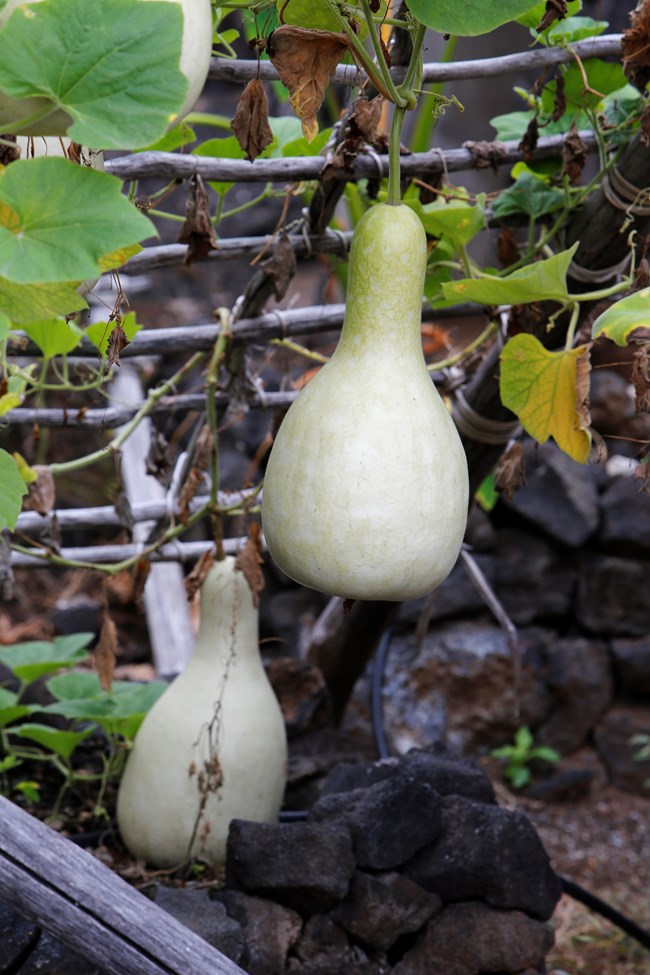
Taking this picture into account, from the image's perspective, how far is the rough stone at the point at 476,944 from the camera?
1239 millimetres

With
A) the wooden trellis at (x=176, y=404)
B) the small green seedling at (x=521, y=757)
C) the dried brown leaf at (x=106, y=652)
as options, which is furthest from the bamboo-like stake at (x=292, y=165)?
the small green seedling at (x=521, y=757)

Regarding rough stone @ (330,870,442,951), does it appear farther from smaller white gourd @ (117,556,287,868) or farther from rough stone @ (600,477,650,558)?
rough stone @ (600,477,650,558)

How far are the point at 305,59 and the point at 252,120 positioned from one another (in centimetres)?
16

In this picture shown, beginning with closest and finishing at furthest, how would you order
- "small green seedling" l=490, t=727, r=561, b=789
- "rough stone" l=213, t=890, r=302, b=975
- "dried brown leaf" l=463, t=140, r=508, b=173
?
"rough stone" l=213, t=890, r=302, b=975 → "dried brown leaf" l=463, t=140, r=508, b=173 → "small green seedling" l=490, t=727, r=561, b=789

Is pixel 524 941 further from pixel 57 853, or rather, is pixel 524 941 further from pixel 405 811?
pixel 57 853

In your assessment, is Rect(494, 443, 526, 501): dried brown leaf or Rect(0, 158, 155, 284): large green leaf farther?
Rect(494, 443, 526, 501): dried brown leaf

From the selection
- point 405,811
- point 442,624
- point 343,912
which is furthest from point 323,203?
point 442,624

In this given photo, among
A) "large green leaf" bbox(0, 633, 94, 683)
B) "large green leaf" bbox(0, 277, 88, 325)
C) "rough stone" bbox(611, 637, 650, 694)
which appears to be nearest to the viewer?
"large green leaf" bbox(0, 277, 88, 325)

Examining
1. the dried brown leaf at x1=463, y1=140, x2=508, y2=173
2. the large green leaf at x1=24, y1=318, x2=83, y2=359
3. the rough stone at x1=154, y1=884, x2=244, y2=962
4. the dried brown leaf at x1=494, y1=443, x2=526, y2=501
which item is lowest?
the rough stone at x1=154, y1=884, x2=244, y2=962

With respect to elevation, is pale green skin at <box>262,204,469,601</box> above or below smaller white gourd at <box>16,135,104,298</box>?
below

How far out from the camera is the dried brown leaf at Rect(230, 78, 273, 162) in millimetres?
801

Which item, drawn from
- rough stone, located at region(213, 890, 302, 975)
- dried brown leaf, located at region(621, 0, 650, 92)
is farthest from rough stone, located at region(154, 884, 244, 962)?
dried brown leaf, located at region(621, 0, 650, 92)

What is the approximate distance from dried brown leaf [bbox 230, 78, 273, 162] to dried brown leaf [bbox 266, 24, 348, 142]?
5.3 inches

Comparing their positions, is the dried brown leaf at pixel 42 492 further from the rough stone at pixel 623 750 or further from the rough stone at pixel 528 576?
the rough stone at pixel 623 750
